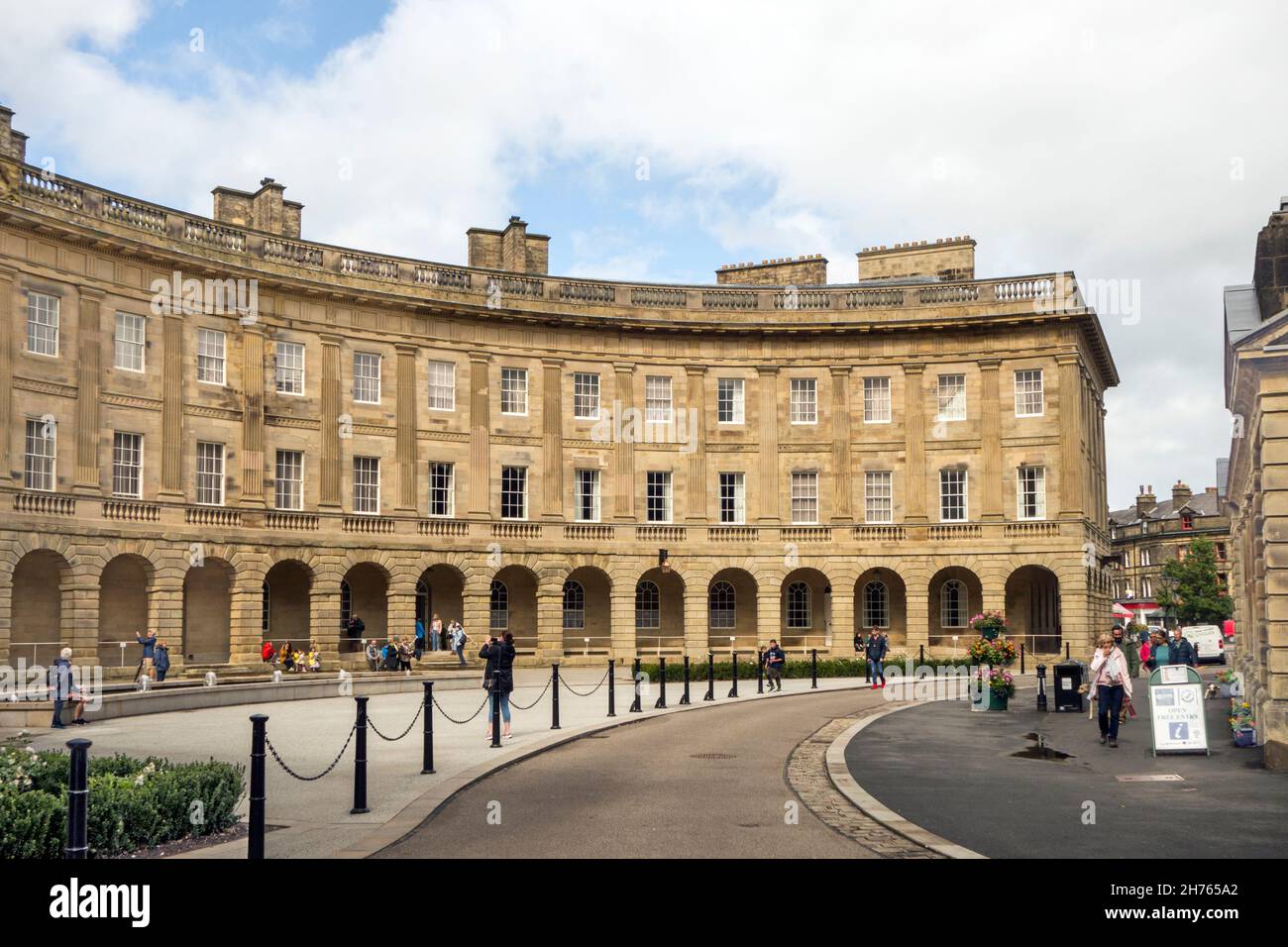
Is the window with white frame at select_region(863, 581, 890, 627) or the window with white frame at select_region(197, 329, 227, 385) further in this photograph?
the window with white frame at select_region(863, 581, 890, 627)

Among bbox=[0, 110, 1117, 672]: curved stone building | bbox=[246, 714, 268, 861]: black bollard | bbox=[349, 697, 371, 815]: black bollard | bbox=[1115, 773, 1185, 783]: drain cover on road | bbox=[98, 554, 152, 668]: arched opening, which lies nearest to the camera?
bbox=[246, 714, 268, 861]: black bollard

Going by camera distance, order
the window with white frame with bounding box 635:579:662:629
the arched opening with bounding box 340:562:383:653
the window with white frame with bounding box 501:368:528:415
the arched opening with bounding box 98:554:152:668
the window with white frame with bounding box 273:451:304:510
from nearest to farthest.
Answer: the arched opening with bounding box 98:554:152:668 < the window with white frame with bounding box 273:451:304:510 < the arched opening with bounding box 340:562:383:653 < the window with white frame with bounding box 501:368:528:415 < the window with white frame with bounding box 635:579:662:629

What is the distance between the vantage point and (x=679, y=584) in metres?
52.8

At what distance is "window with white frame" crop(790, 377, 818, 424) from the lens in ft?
174

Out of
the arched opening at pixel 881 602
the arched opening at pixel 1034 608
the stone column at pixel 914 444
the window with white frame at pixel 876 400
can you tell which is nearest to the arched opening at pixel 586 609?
the arched opening at pixel 881 602

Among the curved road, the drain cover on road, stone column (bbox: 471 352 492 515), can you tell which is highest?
stone column (bbox: 471 352 492 515)

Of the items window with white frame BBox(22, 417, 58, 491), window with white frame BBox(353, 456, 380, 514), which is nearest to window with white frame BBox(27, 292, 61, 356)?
window with white frame BBox(22, 417, 58, 491)

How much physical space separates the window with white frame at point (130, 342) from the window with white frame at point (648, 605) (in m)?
22.6

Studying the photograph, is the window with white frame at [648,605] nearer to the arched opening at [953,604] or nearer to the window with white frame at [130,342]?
the arched opening at [953,604]

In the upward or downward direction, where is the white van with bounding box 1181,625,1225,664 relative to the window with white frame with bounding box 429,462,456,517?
downward

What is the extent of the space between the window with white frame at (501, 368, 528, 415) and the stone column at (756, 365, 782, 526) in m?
10.3

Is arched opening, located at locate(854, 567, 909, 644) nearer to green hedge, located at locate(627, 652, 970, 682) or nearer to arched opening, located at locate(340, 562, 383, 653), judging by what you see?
green hedge, located at locate(627, 652, 970, 682)
